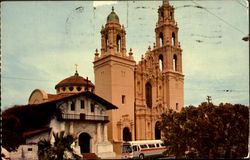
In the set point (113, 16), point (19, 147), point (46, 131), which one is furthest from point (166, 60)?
point (19, 147)

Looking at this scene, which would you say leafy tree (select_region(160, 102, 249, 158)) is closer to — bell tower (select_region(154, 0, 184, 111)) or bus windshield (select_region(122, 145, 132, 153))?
bus windshield (select_region(122, 145, 132, 153))

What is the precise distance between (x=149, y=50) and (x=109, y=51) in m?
11.3

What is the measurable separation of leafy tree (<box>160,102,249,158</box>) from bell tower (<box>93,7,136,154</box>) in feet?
57.1

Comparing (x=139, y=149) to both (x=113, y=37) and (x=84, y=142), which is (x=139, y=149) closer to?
(x=84, y=142)

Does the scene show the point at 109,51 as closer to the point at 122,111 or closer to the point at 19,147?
the point at 122,111

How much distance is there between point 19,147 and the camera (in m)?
28.9

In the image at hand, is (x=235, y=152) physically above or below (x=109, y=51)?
below

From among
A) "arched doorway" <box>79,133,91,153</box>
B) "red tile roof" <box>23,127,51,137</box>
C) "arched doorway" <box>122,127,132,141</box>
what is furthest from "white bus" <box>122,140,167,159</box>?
"arched doorway" <box>122,127,132,141</box>

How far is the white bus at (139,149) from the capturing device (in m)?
31.9

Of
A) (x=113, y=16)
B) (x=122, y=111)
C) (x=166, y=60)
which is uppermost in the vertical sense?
(x=113, y=16)

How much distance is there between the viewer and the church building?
142ft

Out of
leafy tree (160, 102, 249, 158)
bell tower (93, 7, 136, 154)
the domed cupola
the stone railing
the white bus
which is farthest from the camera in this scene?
the domed cupola

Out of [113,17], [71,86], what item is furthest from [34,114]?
[113,17]

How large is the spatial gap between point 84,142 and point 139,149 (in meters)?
7.18
